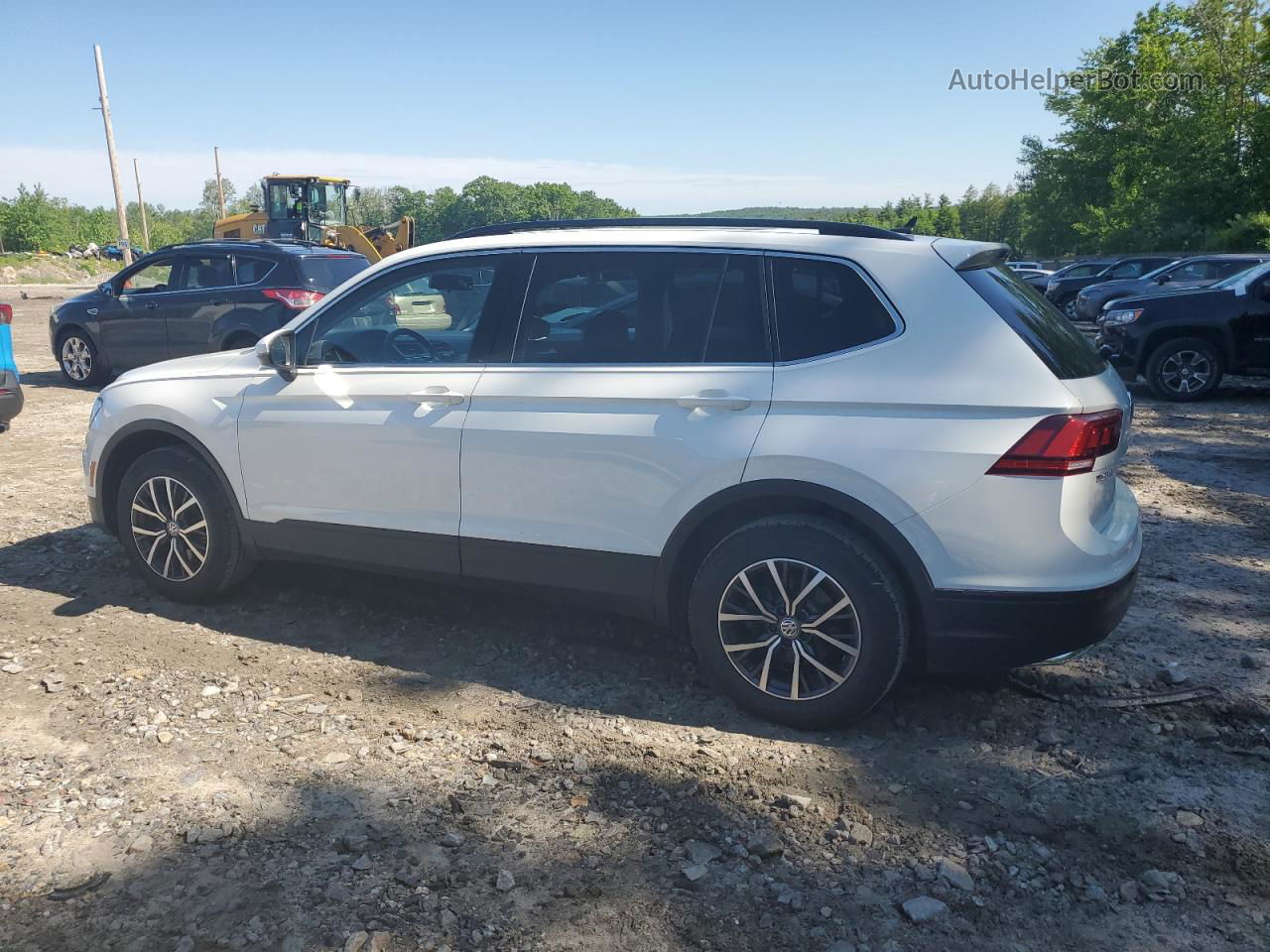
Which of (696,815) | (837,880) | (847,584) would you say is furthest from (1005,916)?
(847,584)

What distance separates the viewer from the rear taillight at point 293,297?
11.0 meters

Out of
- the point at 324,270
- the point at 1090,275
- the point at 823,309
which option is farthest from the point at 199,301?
the point at 1090,275

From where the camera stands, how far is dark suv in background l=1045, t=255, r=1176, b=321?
2397 cm

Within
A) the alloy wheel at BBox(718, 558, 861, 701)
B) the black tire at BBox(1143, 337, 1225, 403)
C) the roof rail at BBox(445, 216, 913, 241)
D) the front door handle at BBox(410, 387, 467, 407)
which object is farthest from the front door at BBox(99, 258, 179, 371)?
the black tire at BBox(1143, 337, 1225, 403)

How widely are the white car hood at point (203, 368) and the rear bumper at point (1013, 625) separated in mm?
3245

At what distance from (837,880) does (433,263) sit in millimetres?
2940

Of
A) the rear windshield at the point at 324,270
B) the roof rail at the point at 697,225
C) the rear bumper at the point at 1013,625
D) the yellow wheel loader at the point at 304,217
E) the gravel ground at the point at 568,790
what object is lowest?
the gravel ground at the point at 568,790

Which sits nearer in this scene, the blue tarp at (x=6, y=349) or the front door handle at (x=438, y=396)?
the front door handle at (x=438, y=396)

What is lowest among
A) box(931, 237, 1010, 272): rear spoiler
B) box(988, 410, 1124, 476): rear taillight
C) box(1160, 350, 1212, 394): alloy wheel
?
A: box(1160, 350, 1212, 394): alloy wheel

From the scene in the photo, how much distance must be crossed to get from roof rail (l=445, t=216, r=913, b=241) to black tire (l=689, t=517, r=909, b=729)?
3.69ft

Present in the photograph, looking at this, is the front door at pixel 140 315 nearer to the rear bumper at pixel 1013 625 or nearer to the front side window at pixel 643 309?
the front side window at pixel 643 309

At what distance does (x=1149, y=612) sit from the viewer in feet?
15.9

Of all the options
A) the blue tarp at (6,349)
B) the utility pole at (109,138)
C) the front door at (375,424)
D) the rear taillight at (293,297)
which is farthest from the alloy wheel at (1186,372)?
the utility pole at (109,138)

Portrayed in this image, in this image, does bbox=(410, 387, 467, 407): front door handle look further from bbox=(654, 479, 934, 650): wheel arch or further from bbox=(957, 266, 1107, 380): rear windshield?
bbox=(957, 266, 1107, 380): rear windshield
